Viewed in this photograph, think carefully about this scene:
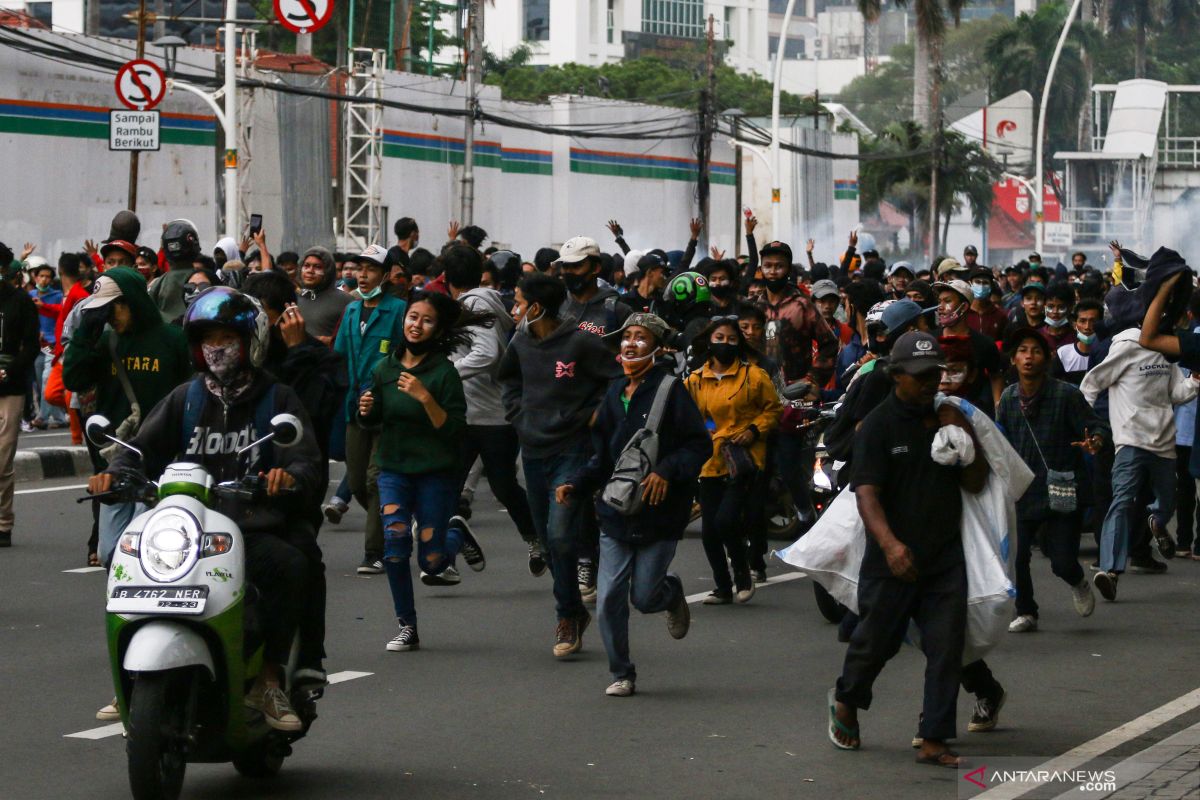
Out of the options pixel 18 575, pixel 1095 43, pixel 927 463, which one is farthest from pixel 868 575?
pixel 1095 43

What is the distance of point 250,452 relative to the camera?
6707mm

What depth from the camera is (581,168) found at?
49875 mm

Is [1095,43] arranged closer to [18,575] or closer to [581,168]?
[581,168]

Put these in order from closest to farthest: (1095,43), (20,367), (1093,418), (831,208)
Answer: (1093,418), (20,367), (831,208), (1095,43)

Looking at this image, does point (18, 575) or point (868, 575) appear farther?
point (18, 575)

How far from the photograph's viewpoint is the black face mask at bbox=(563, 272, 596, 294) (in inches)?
421

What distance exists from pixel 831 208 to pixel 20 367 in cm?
5408

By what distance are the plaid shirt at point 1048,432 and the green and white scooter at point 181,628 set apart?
5109 millimetres

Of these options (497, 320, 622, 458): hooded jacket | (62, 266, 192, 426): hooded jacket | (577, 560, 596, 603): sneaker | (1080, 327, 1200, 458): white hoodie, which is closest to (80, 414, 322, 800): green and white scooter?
(497, 320, 622, 458): hooded jacket

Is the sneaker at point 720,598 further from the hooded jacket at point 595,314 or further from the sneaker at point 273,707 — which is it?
the sneaker at point 273,707

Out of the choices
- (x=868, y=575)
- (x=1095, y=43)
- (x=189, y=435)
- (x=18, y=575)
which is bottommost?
(x=18, y=575)

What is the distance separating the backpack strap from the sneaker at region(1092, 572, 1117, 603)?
11.7 feet

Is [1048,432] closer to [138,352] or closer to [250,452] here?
[138,352]

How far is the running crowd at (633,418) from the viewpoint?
704 cm
